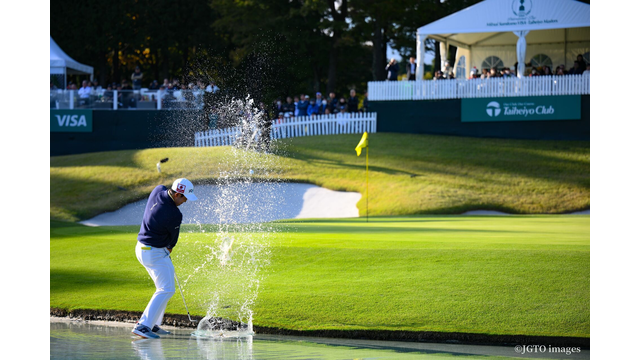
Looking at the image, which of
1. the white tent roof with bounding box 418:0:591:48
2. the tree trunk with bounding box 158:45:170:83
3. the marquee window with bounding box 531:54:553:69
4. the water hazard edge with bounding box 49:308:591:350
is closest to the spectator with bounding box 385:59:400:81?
the white tent roof with bounding box 418:0:591:48

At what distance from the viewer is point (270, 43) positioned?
48.4 m

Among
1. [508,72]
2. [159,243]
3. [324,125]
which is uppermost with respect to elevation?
[508,72]

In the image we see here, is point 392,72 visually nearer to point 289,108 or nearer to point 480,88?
point 480,88

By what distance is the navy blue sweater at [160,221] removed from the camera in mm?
9719

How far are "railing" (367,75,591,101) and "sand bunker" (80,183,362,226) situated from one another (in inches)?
317

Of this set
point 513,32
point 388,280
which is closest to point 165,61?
point 513,32

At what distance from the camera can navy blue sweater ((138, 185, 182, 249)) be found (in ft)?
31.9

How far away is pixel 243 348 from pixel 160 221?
206cm

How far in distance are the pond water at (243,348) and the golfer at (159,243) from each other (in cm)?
34

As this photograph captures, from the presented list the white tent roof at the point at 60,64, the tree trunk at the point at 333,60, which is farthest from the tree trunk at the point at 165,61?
the white tent roof at the point at 60,64

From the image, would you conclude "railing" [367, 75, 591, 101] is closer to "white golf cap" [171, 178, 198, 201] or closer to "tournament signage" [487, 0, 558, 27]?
"tournament signage" [487, 0, 558, 27]

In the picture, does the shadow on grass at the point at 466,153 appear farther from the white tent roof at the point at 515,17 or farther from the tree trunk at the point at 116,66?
the tree trunk at the point at 116,66

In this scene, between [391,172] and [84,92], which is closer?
[391,172]

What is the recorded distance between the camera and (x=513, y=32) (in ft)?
117
